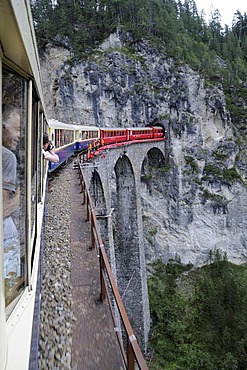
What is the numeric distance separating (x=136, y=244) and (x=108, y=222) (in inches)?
242

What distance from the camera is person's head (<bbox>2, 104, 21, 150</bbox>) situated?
4.36 feet

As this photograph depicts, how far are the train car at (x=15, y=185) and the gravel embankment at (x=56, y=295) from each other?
1.16 m

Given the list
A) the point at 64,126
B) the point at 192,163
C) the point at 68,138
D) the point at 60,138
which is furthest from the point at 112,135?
the point at 192,163

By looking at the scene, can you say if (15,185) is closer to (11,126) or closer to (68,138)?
(11,126)

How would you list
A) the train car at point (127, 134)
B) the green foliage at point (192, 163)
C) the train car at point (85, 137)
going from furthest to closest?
the green foliage at point (192, 163) < the train car at point (127, 134) < the train car at point (85, 137)

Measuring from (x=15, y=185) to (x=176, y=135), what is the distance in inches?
1032

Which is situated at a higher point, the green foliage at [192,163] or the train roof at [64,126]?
the train roof at [64,126]

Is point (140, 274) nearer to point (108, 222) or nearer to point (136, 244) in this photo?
point (136, 244)

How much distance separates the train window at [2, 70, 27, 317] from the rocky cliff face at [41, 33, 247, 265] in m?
24.5

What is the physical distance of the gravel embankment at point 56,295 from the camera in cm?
278

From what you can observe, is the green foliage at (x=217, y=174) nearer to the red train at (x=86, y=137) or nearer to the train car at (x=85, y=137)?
the red train at (x=86, y=137)

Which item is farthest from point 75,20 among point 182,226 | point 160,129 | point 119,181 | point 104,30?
point 182,226

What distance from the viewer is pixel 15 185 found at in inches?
62.0

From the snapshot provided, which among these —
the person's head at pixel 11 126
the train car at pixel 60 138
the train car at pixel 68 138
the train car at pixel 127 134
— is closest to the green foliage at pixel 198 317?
the train car at pixel 127 134
